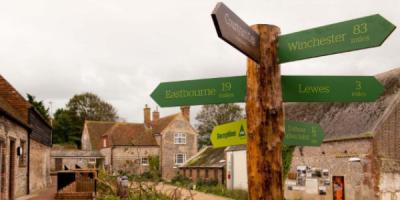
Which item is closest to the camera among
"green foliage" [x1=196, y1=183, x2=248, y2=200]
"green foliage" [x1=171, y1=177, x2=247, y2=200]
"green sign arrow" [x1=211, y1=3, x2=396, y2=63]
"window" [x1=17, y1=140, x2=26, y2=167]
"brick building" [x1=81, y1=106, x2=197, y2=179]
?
"green sign arrow" [x1=211, y1=3, x2=396, y2=63]

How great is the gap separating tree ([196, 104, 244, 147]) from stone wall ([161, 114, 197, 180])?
23.0 ft

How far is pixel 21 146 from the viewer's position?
70.2 ft

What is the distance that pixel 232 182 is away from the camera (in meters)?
31.6

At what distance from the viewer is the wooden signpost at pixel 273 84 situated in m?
4.08

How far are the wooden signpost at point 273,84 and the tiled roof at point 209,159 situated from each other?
3021 centimetres

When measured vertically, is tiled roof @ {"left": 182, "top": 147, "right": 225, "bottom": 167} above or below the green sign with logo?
below

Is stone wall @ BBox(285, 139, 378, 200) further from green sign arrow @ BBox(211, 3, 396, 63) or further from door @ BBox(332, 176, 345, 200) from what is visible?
green sign arrow @ BBox(211, 3, 396, 63)

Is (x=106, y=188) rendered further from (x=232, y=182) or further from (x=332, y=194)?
(x=232, y=182)

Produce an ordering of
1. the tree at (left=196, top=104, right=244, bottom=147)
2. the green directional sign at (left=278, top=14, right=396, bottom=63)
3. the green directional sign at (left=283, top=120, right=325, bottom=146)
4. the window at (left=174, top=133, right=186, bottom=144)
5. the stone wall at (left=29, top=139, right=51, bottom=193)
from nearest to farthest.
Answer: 1. the green directional sign at (left=278, top=14, right=396, bottom=63)
2. the green directional sign at (left=283, top=120, right=325, bottom=146)
3. the stone wall at (left=29, top=139, right=51, bottom=193)
4. the window at (left=174, top=133, right=186, bottom=144)
5. the tree at (left=196, top=104, right=244, bottom=147)

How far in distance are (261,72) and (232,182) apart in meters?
28.0

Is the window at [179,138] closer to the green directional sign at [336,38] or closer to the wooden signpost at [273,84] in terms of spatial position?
the wooden signpost at [273,84]

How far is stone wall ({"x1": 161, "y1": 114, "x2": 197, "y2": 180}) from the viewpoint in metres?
49.3

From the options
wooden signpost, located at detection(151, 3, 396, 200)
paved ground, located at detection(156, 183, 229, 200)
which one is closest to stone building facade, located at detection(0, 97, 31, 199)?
paved ground, located at detection(156, 183, 229, 200)

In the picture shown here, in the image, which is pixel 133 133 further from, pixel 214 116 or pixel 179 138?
pixel 214 116
